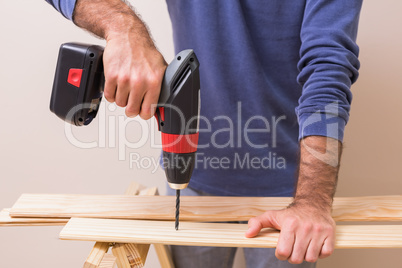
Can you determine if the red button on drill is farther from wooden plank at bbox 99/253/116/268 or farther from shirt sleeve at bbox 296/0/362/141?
shirt sleeve at bbox 296/0/362/141

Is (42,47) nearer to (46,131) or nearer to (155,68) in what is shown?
(46,131)

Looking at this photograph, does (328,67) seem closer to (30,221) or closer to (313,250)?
(313,250)

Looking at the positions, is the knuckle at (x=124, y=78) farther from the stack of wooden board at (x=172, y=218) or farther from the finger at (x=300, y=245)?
the finger at (x=300, y=245)

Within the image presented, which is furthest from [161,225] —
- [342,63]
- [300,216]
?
[342,63]

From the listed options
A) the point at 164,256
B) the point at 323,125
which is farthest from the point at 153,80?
the point at 164,256

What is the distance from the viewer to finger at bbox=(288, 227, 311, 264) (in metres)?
0.95

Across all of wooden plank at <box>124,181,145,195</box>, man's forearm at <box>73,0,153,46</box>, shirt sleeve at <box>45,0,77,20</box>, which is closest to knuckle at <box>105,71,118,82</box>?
man's forearm at <box>73,0,153,46</box>

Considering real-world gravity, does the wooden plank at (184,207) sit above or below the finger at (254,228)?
below

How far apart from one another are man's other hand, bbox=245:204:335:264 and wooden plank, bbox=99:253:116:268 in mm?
337

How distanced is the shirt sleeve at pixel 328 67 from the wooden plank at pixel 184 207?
0.26 meters

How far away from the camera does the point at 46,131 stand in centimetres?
193

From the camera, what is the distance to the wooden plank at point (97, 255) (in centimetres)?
98

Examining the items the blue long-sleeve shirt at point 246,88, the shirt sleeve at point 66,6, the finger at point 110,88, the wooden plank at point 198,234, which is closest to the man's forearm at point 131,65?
the finger at point 110,88

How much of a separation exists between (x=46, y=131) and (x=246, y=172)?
3.36 feet
